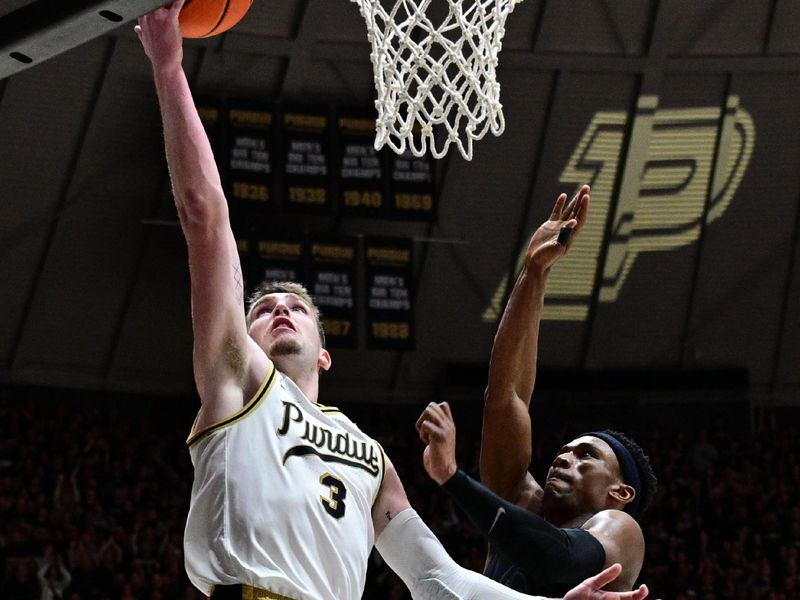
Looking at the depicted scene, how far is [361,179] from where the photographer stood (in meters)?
14.4

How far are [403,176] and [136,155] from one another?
3580 millimetres

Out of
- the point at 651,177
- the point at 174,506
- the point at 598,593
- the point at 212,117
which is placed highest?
the point at 651,177

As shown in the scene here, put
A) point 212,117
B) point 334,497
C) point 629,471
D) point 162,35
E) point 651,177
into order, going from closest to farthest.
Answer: point 162,35
point 334,497
point 629,471
point 212,117
point 651,177

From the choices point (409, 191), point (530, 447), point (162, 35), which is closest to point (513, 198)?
point (409, 191)

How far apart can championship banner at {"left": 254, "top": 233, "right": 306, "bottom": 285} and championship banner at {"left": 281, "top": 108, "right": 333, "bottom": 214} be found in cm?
42

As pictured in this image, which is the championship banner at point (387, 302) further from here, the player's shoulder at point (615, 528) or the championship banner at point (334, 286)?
the player's shoulder at point (615, 528)

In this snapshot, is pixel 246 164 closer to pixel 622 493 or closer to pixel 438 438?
pixel 622 493

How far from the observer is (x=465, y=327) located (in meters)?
18.0

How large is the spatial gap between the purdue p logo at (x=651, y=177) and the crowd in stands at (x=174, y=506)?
2.58 m

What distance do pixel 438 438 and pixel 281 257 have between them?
1014cm

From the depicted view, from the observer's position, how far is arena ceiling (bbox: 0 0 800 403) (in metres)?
15.6

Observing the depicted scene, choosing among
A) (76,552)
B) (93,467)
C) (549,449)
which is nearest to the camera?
(76,552)

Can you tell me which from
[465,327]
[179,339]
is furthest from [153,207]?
[465,327]

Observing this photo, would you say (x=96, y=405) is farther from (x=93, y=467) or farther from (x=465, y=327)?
(x=465, y=327)
